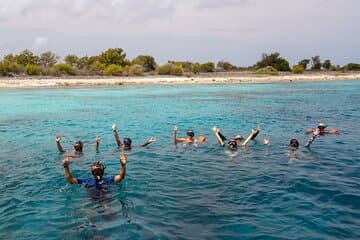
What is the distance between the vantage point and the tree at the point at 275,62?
114700 millimetres

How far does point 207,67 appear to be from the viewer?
350ft

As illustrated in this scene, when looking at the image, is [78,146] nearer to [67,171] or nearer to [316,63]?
[67,171]

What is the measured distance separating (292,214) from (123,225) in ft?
11.7

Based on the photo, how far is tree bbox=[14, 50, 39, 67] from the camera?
92.8m

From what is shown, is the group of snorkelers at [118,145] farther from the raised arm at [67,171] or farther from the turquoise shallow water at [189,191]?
the turquoise shallow water at [189,191]

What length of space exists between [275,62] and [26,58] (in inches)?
2664

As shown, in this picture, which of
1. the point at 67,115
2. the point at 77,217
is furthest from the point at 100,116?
the point at 77,217

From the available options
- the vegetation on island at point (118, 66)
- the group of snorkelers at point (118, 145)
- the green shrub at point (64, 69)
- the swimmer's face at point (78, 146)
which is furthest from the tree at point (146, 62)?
the swimmer's face at point (78, 146)

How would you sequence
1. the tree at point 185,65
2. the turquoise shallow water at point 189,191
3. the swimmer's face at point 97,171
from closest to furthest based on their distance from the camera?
1. the turquoise shallow water at point 189,191
2. the swimmer's face at point 97,171
3. the tree at point 185,65

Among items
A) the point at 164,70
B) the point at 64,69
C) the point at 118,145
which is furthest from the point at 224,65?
the point at 118,145

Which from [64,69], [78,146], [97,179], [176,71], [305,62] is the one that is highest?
[305,62]

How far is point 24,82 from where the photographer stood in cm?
6569

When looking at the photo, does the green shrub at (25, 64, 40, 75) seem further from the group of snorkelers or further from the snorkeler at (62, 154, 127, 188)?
the snorkeler at (62, 154, 127, 188)

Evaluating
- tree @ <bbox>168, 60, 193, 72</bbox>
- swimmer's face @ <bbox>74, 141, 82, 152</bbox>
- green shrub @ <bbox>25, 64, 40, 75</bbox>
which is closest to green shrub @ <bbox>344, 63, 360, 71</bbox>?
tree @ <bbox>168, 60, 193, 72</bbox>
